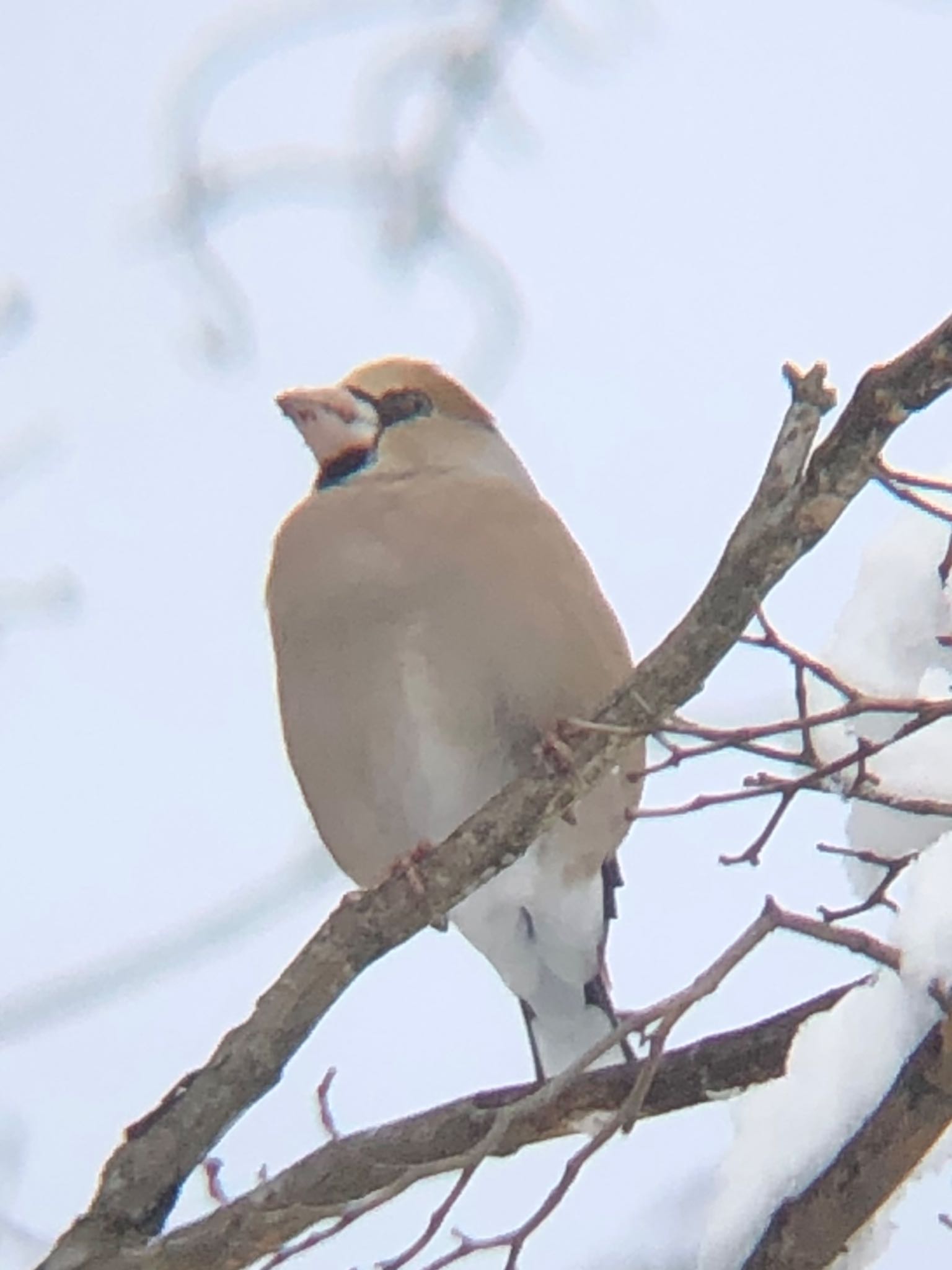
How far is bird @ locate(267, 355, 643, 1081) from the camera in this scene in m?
2.47

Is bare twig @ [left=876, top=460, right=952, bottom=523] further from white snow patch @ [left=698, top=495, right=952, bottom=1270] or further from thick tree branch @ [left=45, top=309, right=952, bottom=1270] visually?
white snow patch @ [left=698, top=495, right=952, bottom=1270]

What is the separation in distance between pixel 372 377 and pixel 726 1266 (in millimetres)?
1603

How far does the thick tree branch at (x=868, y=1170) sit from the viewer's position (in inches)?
58.9

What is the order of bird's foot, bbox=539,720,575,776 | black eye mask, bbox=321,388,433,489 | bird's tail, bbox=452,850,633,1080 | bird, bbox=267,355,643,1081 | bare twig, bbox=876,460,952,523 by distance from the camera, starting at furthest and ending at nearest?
black eye mask, bbox=321,388,433,489 → bird's tail, bbox=452,850,633,1080 → bird, bbox=267,355,643,1081 → bird's foot, bbox=539,720,575,776 → bare twig, bbox=876,460,952,523

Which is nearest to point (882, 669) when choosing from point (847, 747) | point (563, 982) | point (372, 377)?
point (847, 747)

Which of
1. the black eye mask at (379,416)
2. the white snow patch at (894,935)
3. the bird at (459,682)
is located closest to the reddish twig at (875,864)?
the white snow patch at (894,935)

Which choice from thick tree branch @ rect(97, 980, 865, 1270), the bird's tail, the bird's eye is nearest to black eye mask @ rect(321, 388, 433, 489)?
the bird's eye

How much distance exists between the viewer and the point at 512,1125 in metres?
1.91

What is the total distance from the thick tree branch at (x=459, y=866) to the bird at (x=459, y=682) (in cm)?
48

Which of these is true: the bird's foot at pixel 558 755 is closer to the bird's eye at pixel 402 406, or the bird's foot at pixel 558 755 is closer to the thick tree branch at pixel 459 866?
the thick tree branch at pixel 459 866

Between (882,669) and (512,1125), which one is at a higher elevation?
(882,669)

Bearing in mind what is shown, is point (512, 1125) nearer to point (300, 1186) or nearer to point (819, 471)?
point (300, 1186)

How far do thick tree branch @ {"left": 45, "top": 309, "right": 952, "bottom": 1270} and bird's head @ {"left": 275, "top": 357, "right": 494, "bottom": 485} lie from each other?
1025mm

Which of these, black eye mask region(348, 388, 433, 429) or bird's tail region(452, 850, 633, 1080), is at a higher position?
black eye mask region(348, 388, 433, 429)
